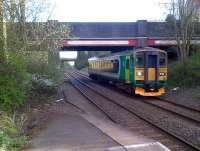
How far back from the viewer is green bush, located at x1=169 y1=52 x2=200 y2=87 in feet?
95.7

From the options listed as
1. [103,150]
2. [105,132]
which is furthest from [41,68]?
[103,150]

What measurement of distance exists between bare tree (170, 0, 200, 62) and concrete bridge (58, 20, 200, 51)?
1079 cm

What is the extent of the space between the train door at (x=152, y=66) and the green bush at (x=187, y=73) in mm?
3482

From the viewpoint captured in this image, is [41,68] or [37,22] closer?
[37,22]

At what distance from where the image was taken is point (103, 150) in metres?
10.5

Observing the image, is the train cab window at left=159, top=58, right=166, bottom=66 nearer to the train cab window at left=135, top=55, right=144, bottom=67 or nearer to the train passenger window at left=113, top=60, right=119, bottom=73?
the train cab window at left=135, top=55, right=144, bottom=67

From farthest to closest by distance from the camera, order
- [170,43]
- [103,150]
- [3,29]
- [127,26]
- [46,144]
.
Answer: [127,26], [170,43], [3,29], [46,144], [103,150]

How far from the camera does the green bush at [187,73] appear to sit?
1148 inches

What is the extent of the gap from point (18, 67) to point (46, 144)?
23.5 feet

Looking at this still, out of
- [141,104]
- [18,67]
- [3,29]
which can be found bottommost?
[141,104]

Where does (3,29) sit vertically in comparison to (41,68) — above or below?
above

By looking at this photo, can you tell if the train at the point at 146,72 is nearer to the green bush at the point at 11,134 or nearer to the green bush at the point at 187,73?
the green bush at the point at 187,73

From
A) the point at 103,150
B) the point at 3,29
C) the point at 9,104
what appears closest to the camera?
the point at 103,150

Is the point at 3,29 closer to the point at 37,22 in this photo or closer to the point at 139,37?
the point at 37,22
